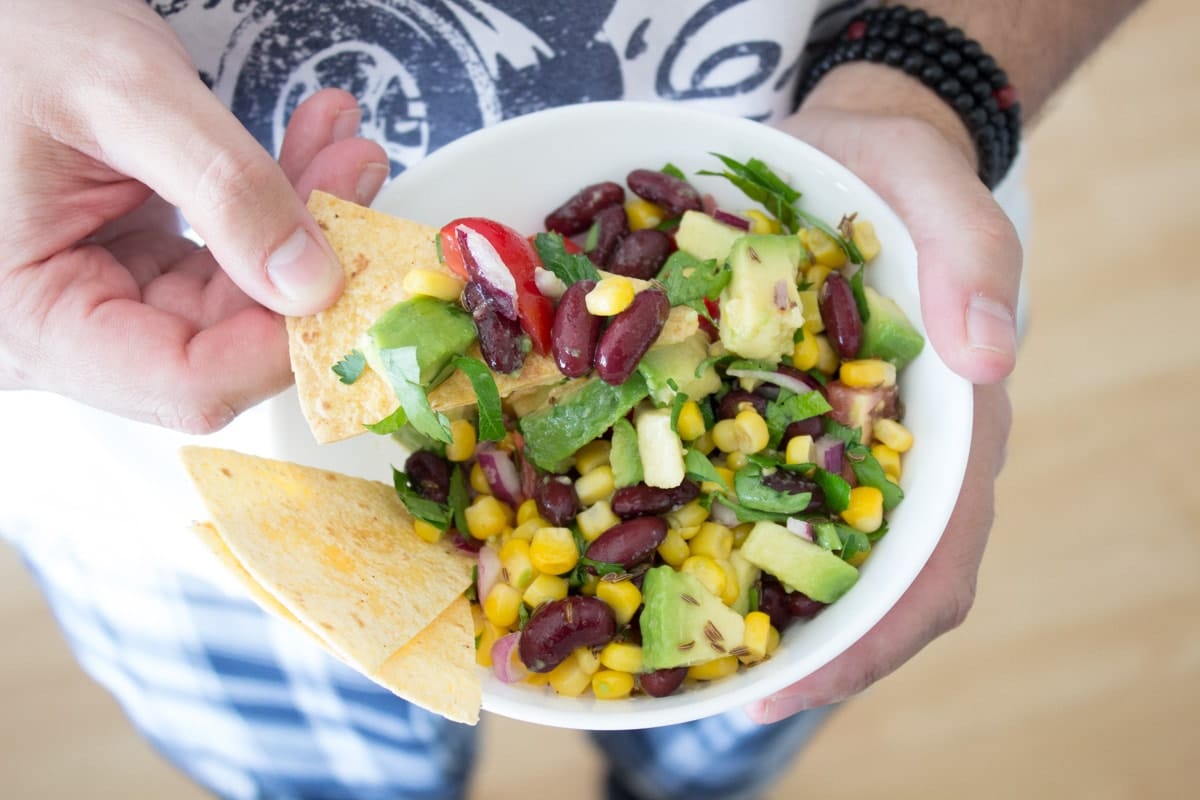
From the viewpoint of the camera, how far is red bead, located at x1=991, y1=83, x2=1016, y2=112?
2.02 m

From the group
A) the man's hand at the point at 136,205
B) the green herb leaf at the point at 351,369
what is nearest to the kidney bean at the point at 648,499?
the green herb leaf at the point at 351,369

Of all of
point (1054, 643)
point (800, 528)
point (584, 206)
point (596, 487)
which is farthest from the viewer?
point (1054, 643)

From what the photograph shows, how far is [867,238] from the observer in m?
1.71

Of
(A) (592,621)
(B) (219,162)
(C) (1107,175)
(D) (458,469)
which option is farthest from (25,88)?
(C) (1107,175)

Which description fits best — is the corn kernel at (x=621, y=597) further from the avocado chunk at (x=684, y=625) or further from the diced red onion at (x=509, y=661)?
the diced red onion at (x=509, y=661)

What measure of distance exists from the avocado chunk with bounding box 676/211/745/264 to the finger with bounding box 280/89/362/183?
1.96 feet

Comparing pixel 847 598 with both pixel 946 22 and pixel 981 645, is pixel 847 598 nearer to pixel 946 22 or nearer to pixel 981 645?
pixel 946 22

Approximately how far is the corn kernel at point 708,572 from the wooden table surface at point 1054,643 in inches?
80.5

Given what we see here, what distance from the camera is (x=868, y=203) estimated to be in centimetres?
169

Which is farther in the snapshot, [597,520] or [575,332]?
[597,520]

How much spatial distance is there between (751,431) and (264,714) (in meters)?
1.53

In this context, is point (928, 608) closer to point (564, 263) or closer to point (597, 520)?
point (597, 520)

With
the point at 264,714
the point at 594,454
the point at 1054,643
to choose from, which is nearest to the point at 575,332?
the point at 594,454

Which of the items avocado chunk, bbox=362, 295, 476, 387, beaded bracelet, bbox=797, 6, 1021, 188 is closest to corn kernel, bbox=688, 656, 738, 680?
avocado chunk, bbox=362, 295, 476, 387
